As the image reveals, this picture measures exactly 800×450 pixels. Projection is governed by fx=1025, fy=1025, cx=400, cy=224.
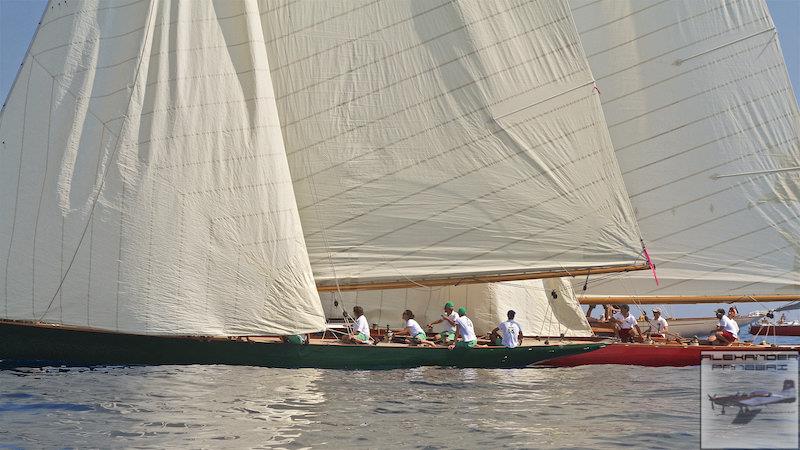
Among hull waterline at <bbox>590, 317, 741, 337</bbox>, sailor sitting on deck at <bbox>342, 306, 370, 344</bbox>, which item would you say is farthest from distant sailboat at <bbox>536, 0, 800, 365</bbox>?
hull waterline at <bbox>590, 317, 741, 337</bbox>

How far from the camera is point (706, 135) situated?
79.8 feet

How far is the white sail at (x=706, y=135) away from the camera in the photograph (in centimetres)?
2422

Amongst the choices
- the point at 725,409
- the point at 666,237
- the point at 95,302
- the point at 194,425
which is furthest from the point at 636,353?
the point at 725,409

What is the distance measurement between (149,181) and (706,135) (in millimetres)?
13238

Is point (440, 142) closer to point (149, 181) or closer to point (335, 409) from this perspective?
point (149, 181)

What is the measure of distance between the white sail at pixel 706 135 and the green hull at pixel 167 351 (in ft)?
26.5

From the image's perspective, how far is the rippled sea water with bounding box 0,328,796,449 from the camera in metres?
11.1

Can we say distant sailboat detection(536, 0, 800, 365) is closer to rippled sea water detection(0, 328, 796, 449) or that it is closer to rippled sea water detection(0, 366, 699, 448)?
rippled sea water detection(0, 328, 796, 449)

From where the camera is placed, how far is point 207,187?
18.8m

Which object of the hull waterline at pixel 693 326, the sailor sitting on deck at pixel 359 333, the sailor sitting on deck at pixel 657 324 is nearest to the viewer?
the sailor sitting on deck at pixel 359 333

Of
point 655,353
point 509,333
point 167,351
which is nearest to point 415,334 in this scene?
point 509,333

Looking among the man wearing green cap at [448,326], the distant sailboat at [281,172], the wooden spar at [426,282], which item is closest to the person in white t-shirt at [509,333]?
the distant sailboat at [281,172]

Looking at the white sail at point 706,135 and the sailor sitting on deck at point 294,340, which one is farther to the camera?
the white sail at point 706,135

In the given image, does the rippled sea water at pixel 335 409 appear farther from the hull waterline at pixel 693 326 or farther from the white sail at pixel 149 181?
the hull waterline at pixel 693 326
